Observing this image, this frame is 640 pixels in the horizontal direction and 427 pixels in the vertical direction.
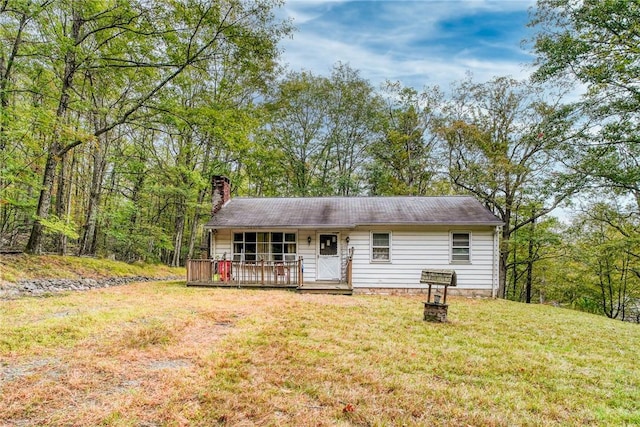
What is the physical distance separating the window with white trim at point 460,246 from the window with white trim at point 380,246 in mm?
2373

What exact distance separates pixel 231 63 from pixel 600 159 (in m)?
13.4

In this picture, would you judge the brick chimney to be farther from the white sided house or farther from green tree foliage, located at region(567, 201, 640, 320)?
green tree foliage, located at region(567, 201, 640, 320)

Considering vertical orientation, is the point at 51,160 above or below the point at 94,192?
above

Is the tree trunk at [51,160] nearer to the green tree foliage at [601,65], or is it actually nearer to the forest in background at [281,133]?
the forest in background at [281,133]

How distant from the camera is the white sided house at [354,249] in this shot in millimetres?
12000

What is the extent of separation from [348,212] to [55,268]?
33.7ft

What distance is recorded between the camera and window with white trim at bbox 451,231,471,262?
12.2m

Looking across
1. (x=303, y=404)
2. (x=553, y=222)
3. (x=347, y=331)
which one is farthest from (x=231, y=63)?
(x=553, y=222)

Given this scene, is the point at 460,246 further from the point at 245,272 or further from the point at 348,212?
the point at 245,272

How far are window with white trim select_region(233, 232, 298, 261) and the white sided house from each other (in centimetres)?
4

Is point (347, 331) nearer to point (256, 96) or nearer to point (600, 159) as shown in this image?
point (600, 159)

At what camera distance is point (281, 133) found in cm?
2378

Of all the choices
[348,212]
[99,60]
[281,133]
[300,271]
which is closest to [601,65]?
[348,212]

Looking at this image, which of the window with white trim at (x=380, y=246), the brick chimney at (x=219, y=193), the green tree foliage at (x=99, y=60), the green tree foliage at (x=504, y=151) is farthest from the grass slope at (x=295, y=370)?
the green tree foliage at (x=504, y=151)
